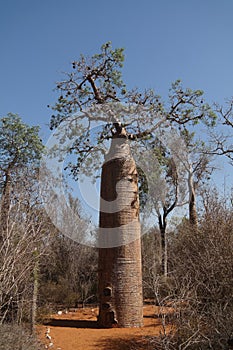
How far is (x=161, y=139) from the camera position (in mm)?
7855

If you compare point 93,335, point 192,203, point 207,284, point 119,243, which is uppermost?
point 192,203

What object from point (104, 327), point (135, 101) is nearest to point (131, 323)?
point (104, 327)

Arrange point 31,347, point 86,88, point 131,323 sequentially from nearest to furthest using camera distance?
point 31,347, point 131,323, point 86,88

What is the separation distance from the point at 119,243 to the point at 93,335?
1.73 metres

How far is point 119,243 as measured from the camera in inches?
268

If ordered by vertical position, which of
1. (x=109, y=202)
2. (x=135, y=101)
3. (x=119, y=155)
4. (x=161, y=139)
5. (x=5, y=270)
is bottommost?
(x=5, y=270)

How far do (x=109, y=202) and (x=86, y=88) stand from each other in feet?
8.63

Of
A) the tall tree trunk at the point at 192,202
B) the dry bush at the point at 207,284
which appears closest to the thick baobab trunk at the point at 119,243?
the dry bush at the point at 207,284

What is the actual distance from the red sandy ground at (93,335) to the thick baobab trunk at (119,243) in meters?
0.34

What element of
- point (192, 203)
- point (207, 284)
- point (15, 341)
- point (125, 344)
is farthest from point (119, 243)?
point (192, 203)

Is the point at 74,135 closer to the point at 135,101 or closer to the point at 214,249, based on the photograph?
the point at 135,101

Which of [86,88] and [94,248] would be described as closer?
[86,88]

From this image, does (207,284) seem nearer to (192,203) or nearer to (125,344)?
(125,344)

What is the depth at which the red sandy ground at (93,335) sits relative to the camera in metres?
5.21
